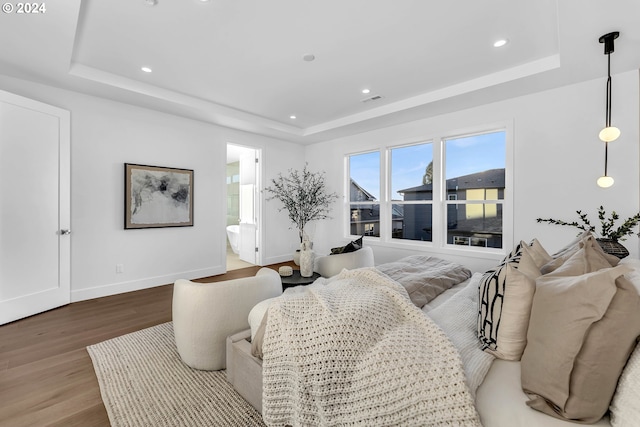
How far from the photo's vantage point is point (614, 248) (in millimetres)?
2229

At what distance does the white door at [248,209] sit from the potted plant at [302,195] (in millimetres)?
449

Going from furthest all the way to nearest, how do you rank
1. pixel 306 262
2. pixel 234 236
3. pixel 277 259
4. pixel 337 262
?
pixel 234 236
pixel 277 259
pixel 337 262
pixel 306 262

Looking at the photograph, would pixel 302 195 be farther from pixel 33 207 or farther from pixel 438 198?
pixel 33 207

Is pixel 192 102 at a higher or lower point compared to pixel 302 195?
higher

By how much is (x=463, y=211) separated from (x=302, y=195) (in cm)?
276

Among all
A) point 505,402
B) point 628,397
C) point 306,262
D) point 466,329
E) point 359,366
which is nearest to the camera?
point 628,397

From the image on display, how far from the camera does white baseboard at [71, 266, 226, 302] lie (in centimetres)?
349

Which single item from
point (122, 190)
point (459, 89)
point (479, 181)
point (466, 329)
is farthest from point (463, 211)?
point (122, 190)

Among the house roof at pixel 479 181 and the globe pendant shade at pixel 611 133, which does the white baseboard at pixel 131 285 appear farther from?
the globe pendant shade at pixel 611 133

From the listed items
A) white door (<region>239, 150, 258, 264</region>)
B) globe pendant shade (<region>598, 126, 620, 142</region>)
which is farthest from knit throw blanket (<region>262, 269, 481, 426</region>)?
white door (<region>239, 150, 258, 264</region>)

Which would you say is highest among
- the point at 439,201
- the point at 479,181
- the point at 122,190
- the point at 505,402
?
the point at 479,181

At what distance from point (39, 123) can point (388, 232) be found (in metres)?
4.84

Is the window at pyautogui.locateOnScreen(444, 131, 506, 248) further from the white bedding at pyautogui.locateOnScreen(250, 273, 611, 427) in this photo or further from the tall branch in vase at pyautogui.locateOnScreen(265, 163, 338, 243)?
the white bedding at pyautogui.locateOnScreen(250, 273, 611, 427)

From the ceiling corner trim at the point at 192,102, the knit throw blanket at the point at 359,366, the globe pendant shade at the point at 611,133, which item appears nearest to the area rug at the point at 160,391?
the knit throw blanket at the point at 359,366
